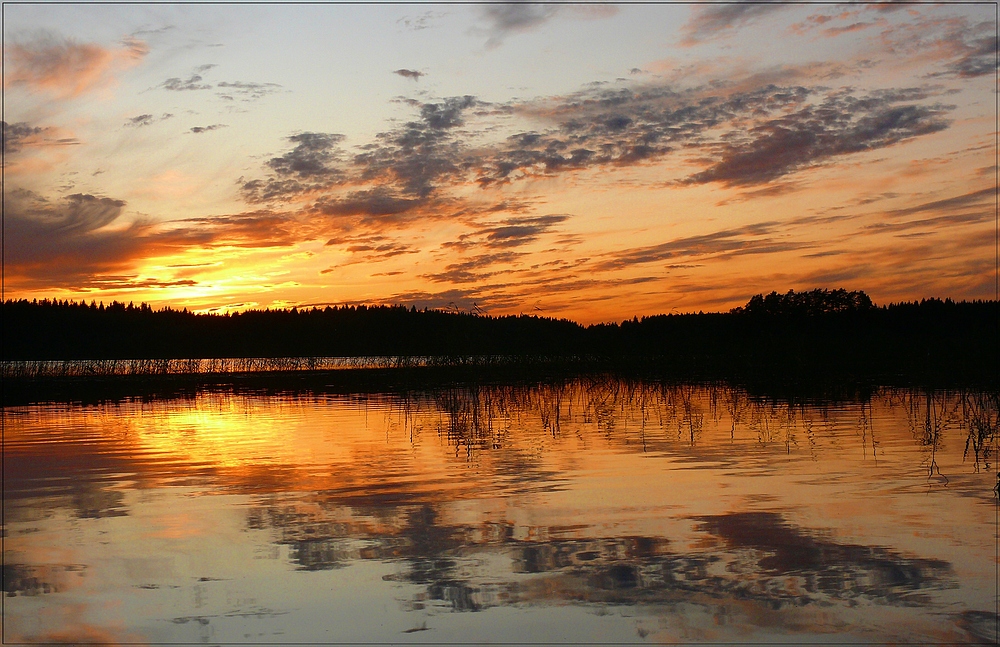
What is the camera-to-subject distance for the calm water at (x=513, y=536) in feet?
19.9

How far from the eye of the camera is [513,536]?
834cm

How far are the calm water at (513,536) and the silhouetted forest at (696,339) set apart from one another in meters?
21.3

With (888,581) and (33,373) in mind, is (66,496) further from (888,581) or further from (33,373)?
(33,373)

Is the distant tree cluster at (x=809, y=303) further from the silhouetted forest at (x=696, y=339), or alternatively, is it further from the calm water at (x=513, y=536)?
the calm water at (x=513, y=536)

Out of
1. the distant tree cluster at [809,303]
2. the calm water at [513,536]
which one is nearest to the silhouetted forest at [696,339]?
the distant tree cluster at [809,303]

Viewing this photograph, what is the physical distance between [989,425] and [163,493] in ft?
49.7

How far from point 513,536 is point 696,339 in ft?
155

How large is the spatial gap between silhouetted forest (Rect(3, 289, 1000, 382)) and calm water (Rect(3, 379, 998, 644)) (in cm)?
2134

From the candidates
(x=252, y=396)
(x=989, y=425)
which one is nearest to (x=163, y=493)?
(x=989, y=425)

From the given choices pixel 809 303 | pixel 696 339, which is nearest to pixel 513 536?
pixel 696 339

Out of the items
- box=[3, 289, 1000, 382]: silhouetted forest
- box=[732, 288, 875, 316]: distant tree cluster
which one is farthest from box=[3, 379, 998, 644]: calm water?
box=[732, 288, 875, 316]: distant tree cluster

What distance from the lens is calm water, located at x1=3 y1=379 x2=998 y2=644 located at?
239 inches

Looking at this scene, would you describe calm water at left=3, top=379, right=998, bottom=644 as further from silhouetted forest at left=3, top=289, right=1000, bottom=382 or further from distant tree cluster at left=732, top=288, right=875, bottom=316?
distant tree cluster at left=732, top=288, right=875, bottom=316

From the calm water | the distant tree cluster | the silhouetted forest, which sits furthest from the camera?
the distant tree cluster
